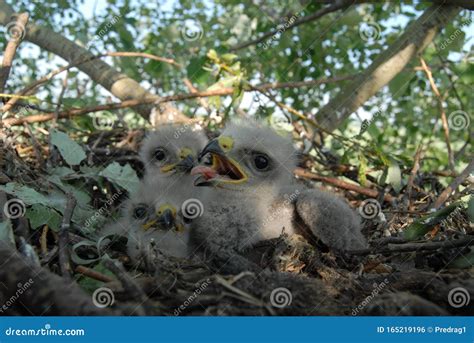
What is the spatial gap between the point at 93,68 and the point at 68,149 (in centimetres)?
117

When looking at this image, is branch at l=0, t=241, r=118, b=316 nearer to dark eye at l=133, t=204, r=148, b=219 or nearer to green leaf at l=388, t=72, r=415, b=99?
dark eye at l=133, t=204, r=148, b=219

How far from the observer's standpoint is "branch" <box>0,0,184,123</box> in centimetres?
430

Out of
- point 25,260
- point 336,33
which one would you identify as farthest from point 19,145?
point 336,33

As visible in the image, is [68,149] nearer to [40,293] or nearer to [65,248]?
[65,248]

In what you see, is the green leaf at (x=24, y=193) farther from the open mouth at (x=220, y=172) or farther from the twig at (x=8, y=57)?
the twig at (x=8, y=57)

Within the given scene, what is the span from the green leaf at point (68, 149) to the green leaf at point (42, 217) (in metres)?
0.91

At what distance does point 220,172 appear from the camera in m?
3.19

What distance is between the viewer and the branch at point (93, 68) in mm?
4297

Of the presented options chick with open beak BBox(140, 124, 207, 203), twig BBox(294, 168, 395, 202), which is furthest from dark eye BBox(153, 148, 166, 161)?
twig BBox(294, 168, 395, 202)

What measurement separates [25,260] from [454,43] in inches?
149

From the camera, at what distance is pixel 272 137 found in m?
3.46

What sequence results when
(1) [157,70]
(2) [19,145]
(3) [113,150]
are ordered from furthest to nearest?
(1) [157,70] → (3) [113,150] → (2) [19,145]

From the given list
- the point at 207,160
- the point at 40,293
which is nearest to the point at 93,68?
the point at 207,160

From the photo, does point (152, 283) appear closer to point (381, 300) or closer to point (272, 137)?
point (381, 300)
